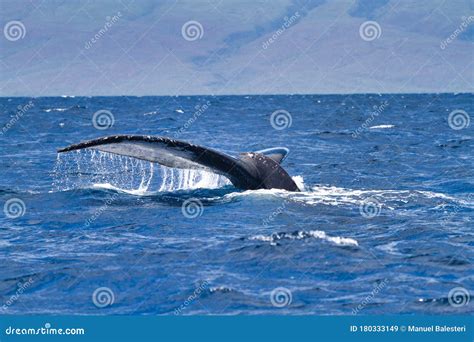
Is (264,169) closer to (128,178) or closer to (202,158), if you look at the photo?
(202,158)

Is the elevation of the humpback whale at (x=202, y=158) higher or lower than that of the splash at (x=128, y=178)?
lower

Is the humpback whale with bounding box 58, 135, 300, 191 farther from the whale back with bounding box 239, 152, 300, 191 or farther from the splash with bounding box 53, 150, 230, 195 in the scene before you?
the splash with bounding box 53, 150, 230, 195

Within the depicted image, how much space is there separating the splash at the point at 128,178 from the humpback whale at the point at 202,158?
0.40 m

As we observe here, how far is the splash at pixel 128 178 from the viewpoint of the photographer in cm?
1473

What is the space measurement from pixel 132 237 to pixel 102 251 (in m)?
0.89

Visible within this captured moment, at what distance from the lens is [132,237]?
10570mm

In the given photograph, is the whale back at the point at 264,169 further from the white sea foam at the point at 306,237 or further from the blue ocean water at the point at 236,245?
the white sea foam at the point at 306,237

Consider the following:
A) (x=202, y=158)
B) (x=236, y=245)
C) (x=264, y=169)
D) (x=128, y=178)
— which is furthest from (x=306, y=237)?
(x=128, y=178)

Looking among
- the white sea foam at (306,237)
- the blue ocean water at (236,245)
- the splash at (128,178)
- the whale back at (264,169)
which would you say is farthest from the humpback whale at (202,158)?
the white sea foam at (306,237)

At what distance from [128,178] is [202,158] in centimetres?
699

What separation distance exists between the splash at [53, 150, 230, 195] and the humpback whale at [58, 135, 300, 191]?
402mm

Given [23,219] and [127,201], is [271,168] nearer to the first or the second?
[127,201]

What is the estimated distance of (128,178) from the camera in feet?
59.8

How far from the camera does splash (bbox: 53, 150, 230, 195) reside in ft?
48.3
